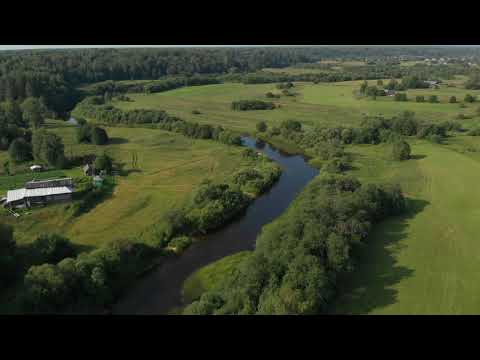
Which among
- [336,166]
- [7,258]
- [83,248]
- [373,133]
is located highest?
[373,133]

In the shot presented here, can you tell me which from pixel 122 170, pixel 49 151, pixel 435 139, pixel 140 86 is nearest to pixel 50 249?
pixel 122 170

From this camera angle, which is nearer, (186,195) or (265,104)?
(186,195)

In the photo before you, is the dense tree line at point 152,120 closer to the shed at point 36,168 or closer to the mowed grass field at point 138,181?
the mowed grass field at point 138,181

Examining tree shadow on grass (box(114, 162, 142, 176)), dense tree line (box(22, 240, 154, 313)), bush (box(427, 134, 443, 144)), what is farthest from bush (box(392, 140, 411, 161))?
dense tree line (box(22, 240, 154, 313))

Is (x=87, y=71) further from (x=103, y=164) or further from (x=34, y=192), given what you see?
(x=34, y=192)

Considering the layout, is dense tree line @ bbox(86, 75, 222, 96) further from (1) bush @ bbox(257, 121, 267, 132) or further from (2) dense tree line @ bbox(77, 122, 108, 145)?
(1) bush @ bbox(257, 121, 267, 132)

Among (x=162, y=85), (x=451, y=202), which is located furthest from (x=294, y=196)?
(x=162, y=85)

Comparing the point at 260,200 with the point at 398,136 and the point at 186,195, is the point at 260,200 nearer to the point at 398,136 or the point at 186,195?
the point at 186,195
